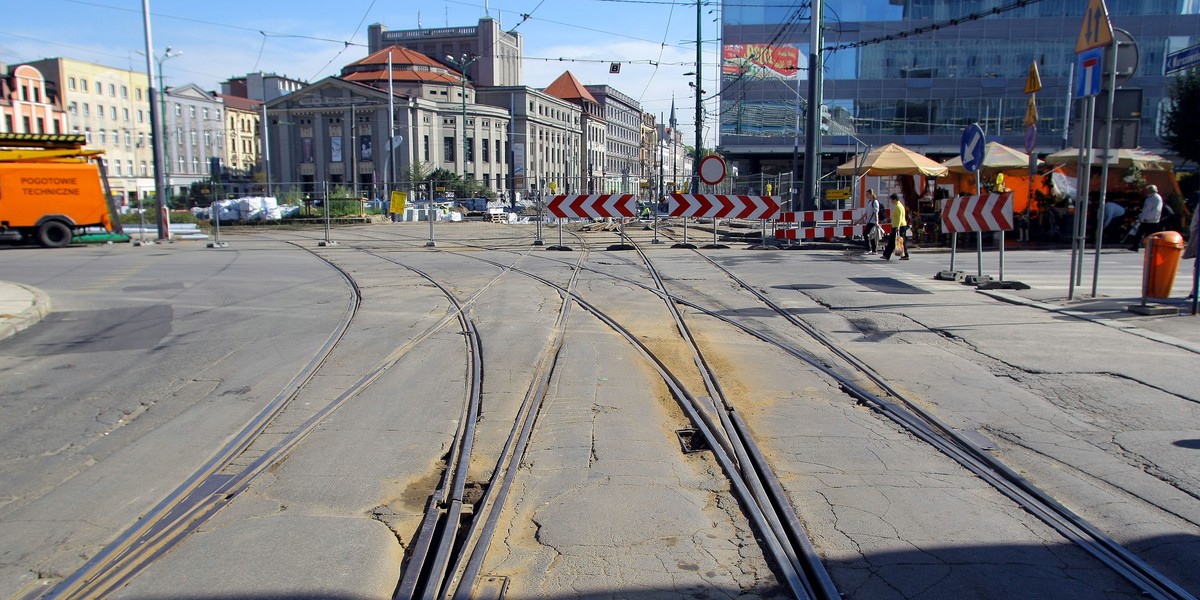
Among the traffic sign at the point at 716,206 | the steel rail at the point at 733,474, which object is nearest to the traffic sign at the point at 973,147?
the steel rail at the point at 733,474

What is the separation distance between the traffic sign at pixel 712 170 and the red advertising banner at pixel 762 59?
37.4 meters

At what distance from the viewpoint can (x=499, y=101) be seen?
318 feet

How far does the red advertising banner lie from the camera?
5701cm

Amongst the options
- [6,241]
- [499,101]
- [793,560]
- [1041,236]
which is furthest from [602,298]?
[499,101]

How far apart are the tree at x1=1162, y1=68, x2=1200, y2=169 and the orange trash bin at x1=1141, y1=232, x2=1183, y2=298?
38.4 metres

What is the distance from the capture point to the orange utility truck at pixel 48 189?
24.5 m

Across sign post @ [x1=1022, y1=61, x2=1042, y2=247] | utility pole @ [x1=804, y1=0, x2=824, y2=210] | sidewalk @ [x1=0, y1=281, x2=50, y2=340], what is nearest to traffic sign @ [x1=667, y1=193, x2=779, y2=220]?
utility pole @ [x1=804, y1=0, x2=824, y2=210]

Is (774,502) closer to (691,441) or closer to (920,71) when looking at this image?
(691,441)

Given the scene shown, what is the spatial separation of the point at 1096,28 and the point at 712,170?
1050cm

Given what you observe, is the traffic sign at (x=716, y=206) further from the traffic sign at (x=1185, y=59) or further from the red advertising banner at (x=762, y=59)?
the red advertising banner at (x=762, y=59)

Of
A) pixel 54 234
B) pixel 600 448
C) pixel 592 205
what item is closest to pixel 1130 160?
pixel 592 205

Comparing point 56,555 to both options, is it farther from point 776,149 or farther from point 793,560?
point 776,149

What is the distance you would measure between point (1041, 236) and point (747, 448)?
2171 centimetres

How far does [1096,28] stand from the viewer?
467 inches
